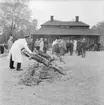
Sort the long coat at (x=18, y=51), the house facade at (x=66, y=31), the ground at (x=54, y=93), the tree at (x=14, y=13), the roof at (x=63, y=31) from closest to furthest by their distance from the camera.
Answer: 1. the ground at (x=54, y=93)
2. the long coat at (x=18, y=51)
3. the tree at (x=14, y=13)
4. the roof at (x=63, y=31)
5. the house facade at (x=66, y=31)

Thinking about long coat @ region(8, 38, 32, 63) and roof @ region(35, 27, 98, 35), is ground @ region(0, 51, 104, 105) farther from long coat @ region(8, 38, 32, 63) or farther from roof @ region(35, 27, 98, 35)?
roof @ region(35, 27, 98, 35)

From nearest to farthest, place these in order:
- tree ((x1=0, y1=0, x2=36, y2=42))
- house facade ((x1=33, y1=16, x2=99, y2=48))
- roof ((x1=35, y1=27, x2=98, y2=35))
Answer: tree ((x1=0, y1=0, x2=36, y2=42)) → roof ((x1=35, y1=27, x2=98, y2=35)) → house facade ((x1=33, y1=16, x2=99, y2=48))

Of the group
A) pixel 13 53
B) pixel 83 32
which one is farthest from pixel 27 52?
pixel 83 32

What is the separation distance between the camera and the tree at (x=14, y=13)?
31.0m

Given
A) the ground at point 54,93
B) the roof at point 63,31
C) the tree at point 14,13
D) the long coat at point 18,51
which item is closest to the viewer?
the ground at point 54,93

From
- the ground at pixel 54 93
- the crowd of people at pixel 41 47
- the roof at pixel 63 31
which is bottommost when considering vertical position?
the ground at pixel 54 93

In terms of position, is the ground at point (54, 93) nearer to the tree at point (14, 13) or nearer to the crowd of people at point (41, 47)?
the crowd of people at point (41, 47)

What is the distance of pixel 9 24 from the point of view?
37.6 m

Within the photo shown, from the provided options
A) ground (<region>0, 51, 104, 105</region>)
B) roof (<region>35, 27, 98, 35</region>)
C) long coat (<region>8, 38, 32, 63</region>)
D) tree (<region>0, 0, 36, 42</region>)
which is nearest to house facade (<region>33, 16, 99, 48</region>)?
roof (<region>35, 27, 98, 35</region>)

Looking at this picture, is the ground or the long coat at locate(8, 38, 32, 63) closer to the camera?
the ground

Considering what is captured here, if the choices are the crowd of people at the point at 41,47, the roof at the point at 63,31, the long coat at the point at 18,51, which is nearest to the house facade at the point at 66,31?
the roof at the point at 63,31

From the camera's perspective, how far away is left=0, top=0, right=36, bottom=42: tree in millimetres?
30984

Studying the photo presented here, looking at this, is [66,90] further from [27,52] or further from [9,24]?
[9,24]

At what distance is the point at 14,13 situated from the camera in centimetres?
3359
